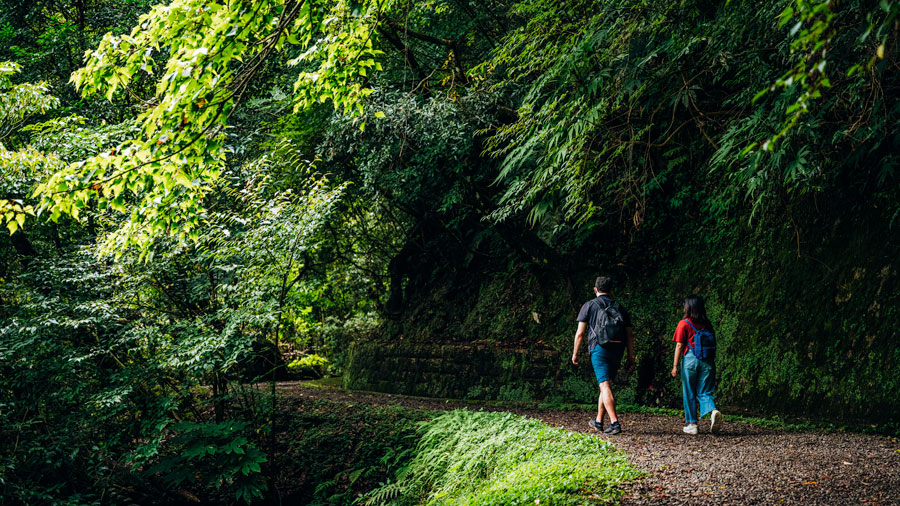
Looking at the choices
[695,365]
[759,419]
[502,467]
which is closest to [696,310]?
[695,365]

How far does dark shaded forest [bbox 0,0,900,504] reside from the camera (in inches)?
200

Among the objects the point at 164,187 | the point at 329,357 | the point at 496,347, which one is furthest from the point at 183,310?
the point at 329,357

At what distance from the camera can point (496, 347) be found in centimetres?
1248

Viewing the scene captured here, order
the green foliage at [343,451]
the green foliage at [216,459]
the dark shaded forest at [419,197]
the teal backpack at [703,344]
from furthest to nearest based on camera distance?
the green foliage at [343,451]
the green foliage at [216,459]
the teal backpack at [703,344]
the dark shaded forest at [419,197]

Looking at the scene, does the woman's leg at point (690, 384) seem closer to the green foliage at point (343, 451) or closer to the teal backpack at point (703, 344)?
the teal backpack at point (703, 344)

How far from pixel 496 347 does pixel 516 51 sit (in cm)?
612

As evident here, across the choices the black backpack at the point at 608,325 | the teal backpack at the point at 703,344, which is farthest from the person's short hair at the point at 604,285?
the teal backpack at the point at 703,344

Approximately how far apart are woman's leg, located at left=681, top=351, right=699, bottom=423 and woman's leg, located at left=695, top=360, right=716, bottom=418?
57 mm

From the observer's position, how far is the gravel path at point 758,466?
13.8ft

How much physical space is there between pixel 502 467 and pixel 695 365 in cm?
282

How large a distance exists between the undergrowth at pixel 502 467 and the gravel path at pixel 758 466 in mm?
324

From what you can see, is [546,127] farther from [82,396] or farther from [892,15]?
[82,396]

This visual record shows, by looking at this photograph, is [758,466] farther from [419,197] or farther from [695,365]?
[419,197]

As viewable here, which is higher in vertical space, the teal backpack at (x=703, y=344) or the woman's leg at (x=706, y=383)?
the teal backpack at (x=703, y=344)
